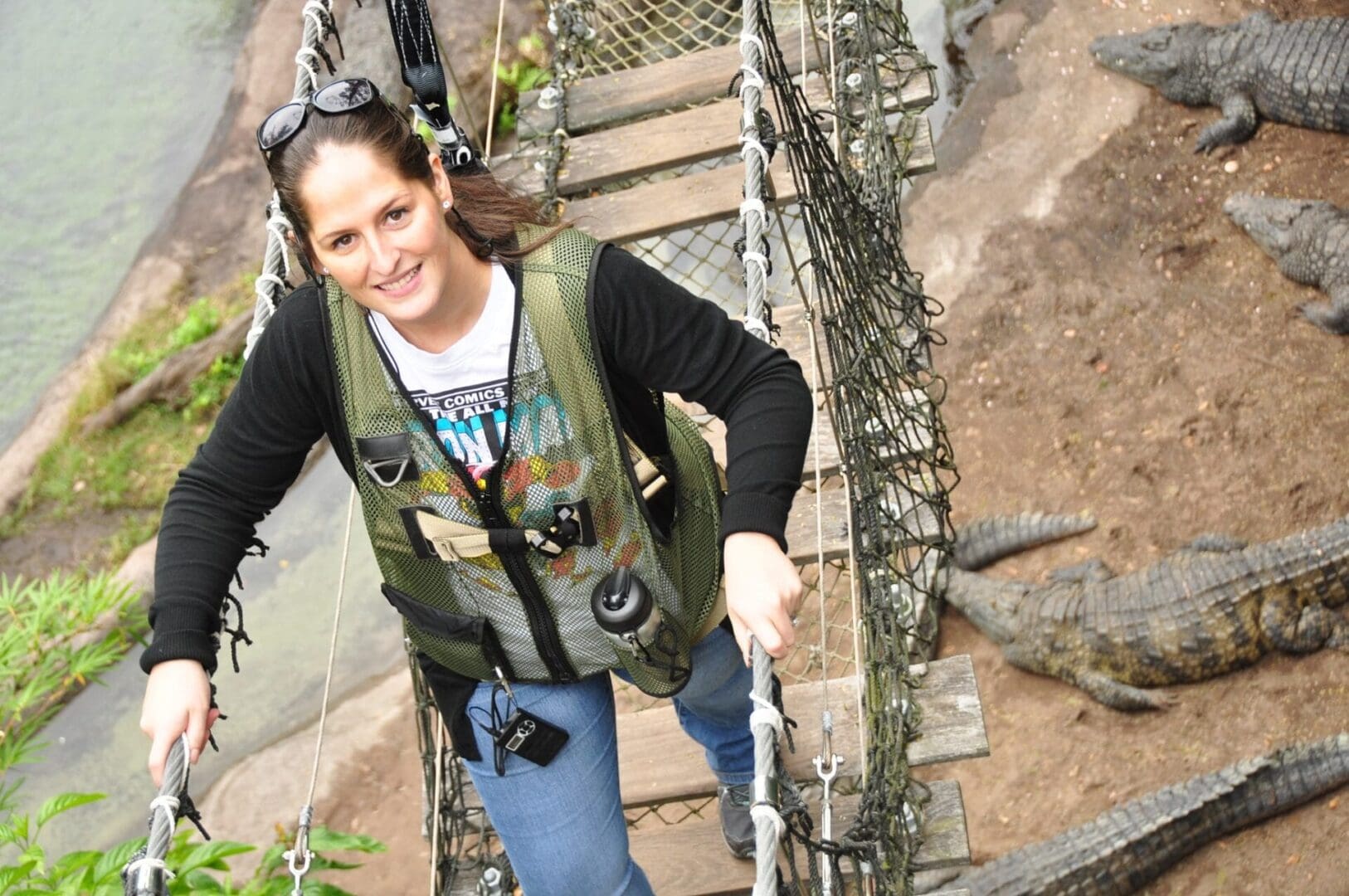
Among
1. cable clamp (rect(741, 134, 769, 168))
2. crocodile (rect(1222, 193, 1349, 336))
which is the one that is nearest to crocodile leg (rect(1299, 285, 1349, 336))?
crocodile (rect(1222, 193, 1349, 336))

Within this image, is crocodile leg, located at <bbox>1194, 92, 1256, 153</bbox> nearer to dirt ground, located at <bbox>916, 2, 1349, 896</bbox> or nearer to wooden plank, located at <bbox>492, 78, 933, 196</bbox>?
dirt ground, located at <bbox>916, 2, 1349, 896</bbox>

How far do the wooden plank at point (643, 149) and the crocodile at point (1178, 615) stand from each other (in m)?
1.41

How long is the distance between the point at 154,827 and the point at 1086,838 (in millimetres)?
2818

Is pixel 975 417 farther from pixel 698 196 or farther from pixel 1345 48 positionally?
pixel 1345 48

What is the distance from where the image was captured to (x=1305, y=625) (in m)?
4.15

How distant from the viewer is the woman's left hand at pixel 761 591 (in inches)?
58.7

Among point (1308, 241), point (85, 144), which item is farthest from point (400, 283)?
point (85, 144)

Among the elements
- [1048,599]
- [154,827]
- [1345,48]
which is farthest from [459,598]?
[1345,48]

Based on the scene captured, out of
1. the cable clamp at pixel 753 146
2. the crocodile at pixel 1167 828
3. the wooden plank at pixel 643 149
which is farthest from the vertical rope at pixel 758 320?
the crocodile at pixel 1167 828

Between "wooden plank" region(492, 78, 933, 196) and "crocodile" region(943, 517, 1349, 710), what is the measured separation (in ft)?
4.63

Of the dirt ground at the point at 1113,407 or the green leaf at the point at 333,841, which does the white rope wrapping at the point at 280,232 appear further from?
the dirt ground at the point at 1113,407

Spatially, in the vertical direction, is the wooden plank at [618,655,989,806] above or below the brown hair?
below

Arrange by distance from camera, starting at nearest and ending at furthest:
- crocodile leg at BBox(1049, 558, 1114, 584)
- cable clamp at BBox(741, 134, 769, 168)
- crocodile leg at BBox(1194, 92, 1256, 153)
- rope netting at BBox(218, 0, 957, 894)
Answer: cable clamp at BBox(741, 134, 769, 168), rope netting at BBox(218, 0, 957, 894), crocodile leg at BBox(1049, 558, 1114, 584), crocodile leg at BBox(1194, 92, 1256, 153)

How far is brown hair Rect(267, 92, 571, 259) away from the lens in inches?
60.6
